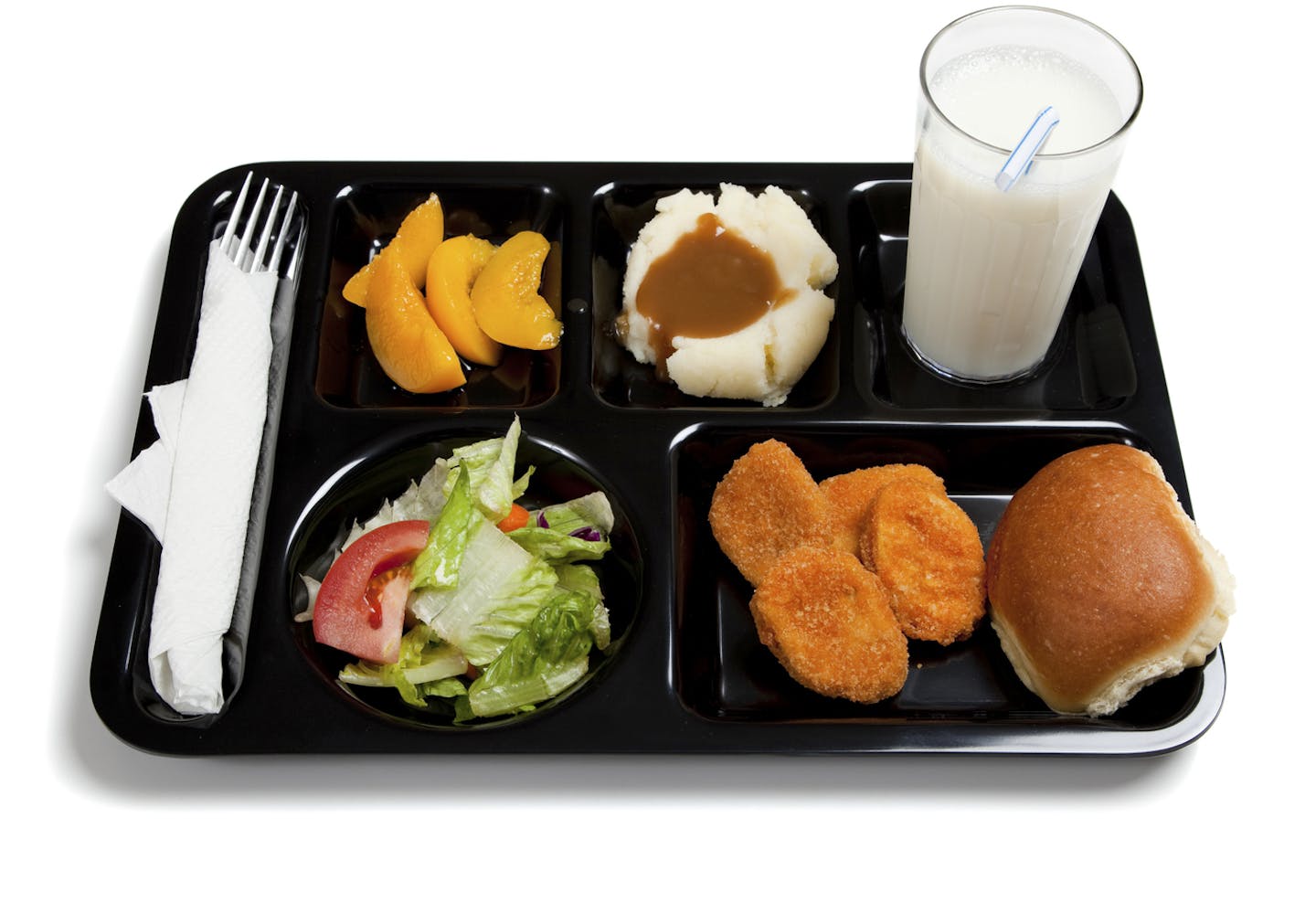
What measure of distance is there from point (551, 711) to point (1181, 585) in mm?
1133

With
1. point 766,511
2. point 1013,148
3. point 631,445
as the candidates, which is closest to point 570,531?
point 631,445

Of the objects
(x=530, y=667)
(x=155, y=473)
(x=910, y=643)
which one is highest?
(x=155, y=473)

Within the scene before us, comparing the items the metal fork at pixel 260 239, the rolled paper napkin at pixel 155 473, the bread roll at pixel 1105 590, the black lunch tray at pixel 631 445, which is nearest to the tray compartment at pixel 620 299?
the black lunch tray at pixel 631 445

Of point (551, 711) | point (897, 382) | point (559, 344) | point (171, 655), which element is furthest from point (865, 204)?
point (171, 655)

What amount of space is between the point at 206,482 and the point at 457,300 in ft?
2.27

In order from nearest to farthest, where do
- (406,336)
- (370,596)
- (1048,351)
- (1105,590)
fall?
(1105,590)
(370,596)
(406,336)
(1048,351)

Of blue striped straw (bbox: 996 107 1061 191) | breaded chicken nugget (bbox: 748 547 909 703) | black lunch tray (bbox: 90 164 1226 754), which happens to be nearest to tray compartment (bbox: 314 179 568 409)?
black lunch tray (bbox: 90 164 1226 754)

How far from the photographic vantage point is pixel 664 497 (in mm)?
2455

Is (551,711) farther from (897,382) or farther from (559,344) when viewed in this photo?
(897,382)

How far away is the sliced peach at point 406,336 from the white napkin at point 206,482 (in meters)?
0.25

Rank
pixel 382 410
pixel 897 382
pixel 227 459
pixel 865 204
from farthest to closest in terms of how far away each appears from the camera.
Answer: pixel 865 204 → pixel 897 382 → pixel 382 410 → pixel 227 459

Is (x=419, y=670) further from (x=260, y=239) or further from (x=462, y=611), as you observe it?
(x=260, y=239)

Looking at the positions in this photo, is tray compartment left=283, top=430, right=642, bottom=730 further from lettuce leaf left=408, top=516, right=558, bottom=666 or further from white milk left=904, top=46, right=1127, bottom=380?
white milk left=904, top=46, right=1127, bottom=380

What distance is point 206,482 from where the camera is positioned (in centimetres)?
239
